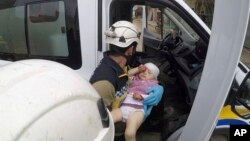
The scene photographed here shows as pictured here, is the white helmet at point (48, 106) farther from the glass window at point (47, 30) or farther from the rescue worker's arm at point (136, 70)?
the glass window at point (47, 30)

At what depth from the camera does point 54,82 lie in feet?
5.92

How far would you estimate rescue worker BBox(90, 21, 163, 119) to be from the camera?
2.71 meters

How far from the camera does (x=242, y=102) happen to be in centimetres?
264

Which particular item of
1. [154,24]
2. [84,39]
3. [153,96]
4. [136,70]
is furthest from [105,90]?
[154,24]

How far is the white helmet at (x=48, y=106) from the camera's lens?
5.26 feet

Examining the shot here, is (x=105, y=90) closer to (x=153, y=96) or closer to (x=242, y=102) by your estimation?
(x=153, y=96)

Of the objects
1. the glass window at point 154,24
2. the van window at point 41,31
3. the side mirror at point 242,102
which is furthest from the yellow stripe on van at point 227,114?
the glass window at point 154,24

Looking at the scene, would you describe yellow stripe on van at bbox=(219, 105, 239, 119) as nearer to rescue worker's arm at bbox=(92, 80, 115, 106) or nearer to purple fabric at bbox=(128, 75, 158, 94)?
purple fabric at bbox=(128, 75, 158, 94)

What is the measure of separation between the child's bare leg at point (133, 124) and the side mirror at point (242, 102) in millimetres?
639

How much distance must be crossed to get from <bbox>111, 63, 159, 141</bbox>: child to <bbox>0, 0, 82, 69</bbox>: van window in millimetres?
502

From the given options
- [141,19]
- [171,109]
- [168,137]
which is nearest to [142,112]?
[168,137]

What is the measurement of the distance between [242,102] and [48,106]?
1466 mm

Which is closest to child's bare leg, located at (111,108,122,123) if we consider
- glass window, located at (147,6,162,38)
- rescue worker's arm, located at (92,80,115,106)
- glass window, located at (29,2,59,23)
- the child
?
the child

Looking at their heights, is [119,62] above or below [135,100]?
above
